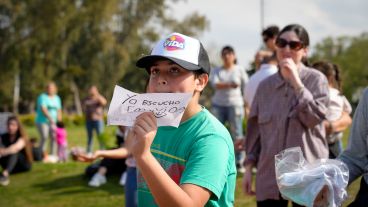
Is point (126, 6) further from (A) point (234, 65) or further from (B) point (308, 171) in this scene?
Result: (B) point (308, 171)

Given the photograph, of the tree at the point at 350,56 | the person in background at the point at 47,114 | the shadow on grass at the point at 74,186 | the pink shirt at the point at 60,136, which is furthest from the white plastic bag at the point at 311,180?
the tree at the point at 350,56

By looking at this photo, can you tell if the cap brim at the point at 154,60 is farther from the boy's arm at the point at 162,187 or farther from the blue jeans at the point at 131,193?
the blue jeans at the point at 131,193

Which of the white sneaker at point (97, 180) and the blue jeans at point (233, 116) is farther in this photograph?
the blue jeans at point (233, 116)

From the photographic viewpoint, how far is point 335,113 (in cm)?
490

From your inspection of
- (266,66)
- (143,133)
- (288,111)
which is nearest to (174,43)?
(143,133)

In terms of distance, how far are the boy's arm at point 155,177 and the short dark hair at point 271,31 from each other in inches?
152

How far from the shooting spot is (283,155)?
2.47 meters

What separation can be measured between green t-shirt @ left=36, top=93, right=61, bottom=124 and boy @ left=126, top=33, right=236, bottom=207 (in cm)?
1039

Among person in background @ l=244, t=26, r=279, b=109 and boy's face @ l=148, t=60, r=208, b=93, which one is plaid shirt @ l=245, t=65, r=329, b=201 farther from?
person in background @ l=244, t=26, r=279, b=109

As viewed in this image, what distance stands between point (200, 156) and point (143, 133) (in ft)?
0.86

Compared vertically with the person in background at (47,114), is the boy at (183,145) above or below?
Answer: above

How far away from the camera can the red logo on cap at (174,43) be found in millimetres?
2188

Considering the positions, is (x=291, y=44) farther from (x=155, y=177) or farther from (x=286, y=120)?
(x=155, y=177)

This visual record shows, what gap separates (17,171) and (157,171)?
7.79 meters
